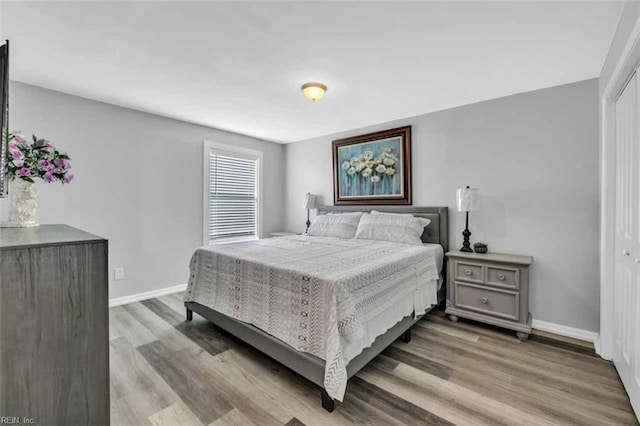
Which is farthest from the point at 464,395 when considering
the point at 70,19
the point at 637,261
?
the point at 70,19

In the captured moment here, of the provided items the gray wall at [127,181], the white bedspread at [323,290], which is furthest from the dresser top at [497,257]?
the gray wall at [127,181]

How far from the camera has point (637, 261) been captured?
157 cm

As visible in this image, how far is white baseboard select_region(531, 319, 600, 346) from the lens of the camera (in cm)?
250

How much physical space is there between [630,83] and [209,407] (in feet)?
11.0

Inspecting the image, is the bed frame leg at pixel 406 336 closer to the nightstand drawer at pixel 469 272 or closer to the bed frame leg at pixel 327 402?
the nightstand drawer at pixel 469 272

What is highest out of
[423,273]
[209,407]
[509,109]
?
[509,109]

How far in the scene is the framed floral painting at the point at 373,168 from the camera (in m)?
3.73

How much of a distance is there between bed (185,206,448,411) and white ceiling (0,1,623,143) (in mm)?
1631

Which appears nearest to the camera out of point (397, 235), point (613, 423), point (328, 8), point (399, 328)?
point (613, 423)

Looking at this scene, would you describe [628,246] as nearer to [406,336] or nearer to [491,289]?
[491,289]

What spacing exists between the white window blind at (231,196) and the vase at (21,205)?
2625mm

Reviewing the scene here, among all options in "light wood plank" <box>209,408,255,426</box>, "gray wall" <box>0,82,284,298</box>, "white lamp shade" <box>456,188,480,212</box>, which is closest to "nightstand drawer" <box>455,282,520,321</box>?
"white lamp shade" <box>456,188,480,212</box>

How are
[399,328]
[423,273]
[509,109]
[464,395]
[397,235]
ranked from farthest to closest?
[397,235] → [509,109] → [423,273] → [399,328] → [464,395]

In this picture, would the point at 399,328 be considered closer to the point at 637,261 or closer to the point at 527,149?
the point at 637,261
